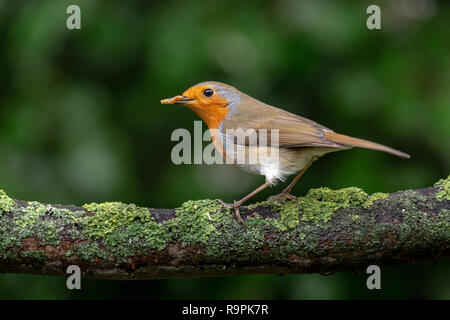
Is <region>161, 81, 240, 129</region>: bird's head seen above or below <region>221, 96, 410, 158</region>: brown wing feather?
above

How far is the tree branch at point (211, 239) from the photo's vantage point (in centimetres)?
331

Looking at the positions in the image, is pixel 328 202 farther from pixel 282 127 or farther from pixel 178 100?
pixel 178 100

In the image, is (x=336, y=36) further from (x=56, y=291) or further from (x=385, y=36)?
(x=56, y=291)

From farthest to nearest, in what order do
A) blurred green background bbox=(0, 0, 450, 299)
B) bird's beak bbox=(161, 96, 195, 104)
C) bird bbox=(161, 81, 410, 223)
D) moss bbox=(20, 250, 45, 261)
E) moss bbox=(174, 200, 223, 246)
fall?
blurred green background bbox=(0, 0, 450, 299) → bird's beak bbox=(161, 96, 195, 104) → bird bbox=(161, 81, 410, 223) → moss bbox=(174, 200, 223, 246) → moss bbox=(20, 250, 45, 261)

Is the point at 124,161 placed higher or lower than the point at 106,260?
higher

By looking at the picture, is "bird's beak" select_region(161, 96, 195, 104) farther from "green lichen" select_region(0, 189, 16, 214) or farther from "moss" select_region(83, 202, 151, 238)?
"green lichen" select_region(0, 189, 16, 214)

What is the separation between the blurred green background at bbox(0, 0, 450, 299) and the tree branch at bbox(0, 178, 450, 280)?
111cm

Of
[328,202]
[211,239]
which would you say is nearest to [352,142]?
[328,202]

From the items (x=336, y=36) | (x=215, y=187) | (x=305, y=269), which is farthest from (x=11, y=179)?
(x=336, y=36)

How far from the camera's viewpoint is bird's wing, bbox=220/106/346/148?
12.8 ft

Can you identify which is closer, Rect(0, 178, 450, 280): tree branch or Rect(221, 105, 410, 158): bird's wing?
Rect(0, 178, 450, 280): tree branch

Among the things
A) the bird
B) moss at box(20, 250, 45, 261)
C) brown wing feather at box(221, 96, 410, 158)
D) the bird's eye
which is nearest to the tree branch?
moss at box(20, 250, 45, 261)

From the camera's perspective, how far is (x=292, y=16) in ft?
15.3

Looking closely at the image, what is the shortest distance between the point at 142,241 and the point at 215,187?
167 cm
